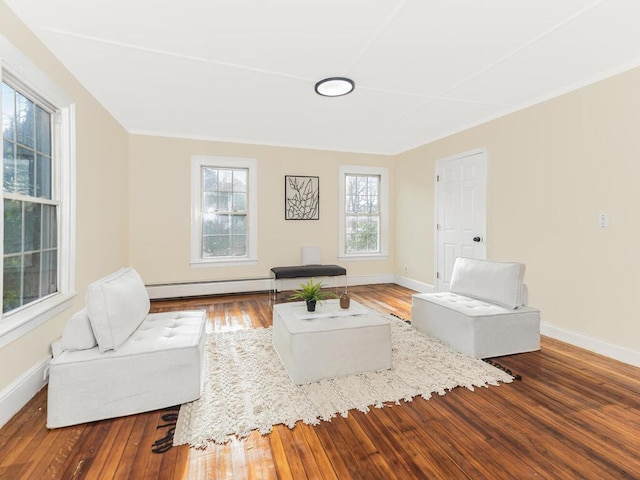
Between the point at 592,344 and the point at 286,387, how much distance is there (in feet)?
9.42

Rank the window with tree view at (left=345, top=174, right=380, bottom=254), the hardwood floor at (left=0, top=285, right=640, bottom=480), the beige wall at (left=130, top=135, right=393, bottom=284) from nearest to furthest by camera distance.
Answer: the hardwood floor at (left=0, top=285, right=640, bottom=480) < the beige wall at (left=130, top=135, right=393, bottom=284) < the window with tree view at (left=345, top=174, right=380, bottom=254)

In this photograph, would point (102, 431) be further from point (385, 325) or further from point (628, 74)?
point (628, 74)

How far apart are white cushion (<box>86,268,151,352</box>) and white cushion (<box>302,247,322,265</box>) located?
11.1ft

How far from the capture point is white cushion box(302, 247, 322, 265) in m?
5.57

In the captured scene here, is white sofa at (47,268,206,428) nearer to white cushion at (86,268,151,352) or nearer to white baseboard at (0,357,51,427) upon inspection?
white cushion at (86,268,151,352)

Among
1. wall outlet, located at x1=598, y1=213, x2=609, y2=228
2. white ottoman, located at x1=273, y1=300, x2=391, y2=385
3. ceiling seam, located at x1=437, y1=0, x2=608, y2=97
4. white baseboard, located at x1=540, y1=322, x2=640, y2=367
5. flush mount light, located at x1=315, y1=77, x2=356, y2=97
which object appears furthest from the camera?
flush mount light, located at x1=315, y1=77, x2=356, y2=97

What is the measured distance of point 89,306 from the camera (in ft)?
6.33

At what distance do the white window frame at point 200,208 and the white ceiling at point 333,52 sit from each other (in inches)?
42.1

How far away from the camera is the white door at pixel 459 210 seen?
4.28 meters

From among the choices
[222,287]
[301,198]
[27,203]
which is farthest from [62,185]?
[301,198]

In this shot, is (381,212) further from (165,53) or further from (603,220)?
(165,53)

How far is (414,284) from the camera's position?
5645 mm

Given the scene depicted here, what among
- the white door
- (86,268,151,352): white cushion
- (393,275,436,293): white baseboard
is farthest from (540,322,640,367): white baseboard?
(86,268,151,352): white cushion

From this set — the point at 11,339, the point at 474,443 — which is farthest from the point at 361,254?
the point at 11,339
